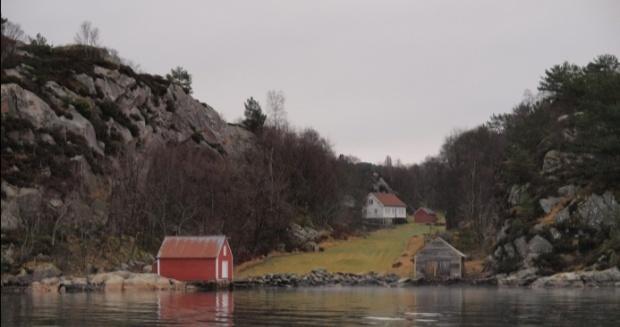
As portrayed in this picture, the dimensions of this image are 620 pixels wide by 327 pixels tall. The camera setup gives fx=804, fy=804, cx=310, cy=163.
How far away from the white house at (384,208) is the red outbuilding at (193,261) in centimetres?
7522

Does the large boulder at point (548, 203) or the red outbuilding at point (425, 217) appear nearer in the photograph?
the large boulder at point (548, 203)

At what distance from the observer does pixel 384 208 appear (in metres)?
143

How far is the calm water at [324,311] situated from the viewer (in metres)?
30.9

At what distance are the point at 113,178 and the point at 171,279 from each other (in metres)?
19.8

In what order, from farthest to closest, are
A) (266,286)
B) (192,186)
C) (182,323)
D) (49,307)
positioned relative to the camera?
(192,186)
(266,286)
(49,307)
(182,323)

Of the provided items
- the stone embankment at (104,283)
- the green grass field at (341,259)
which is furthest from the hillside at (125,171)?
the stone embankment at (104,283)

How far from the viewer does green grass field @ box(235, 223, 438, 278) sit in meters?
78.0

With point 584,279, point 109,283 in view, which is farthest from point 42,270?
point 584,279

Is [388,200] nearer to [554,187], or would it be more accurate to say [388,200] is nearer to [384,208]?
[384,208]

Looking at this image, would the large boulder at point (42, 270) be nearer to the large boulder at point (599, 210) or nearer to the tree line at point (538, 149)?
the tree line at point (538, 149)

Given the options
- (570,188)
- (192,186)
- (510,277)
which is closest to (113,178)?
(192,186)

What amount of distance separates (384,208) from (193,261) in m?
80.0

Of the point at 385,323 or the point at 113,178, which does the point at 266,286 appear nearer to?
the point at 113,178

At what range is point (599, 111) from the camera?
70.4 meters
